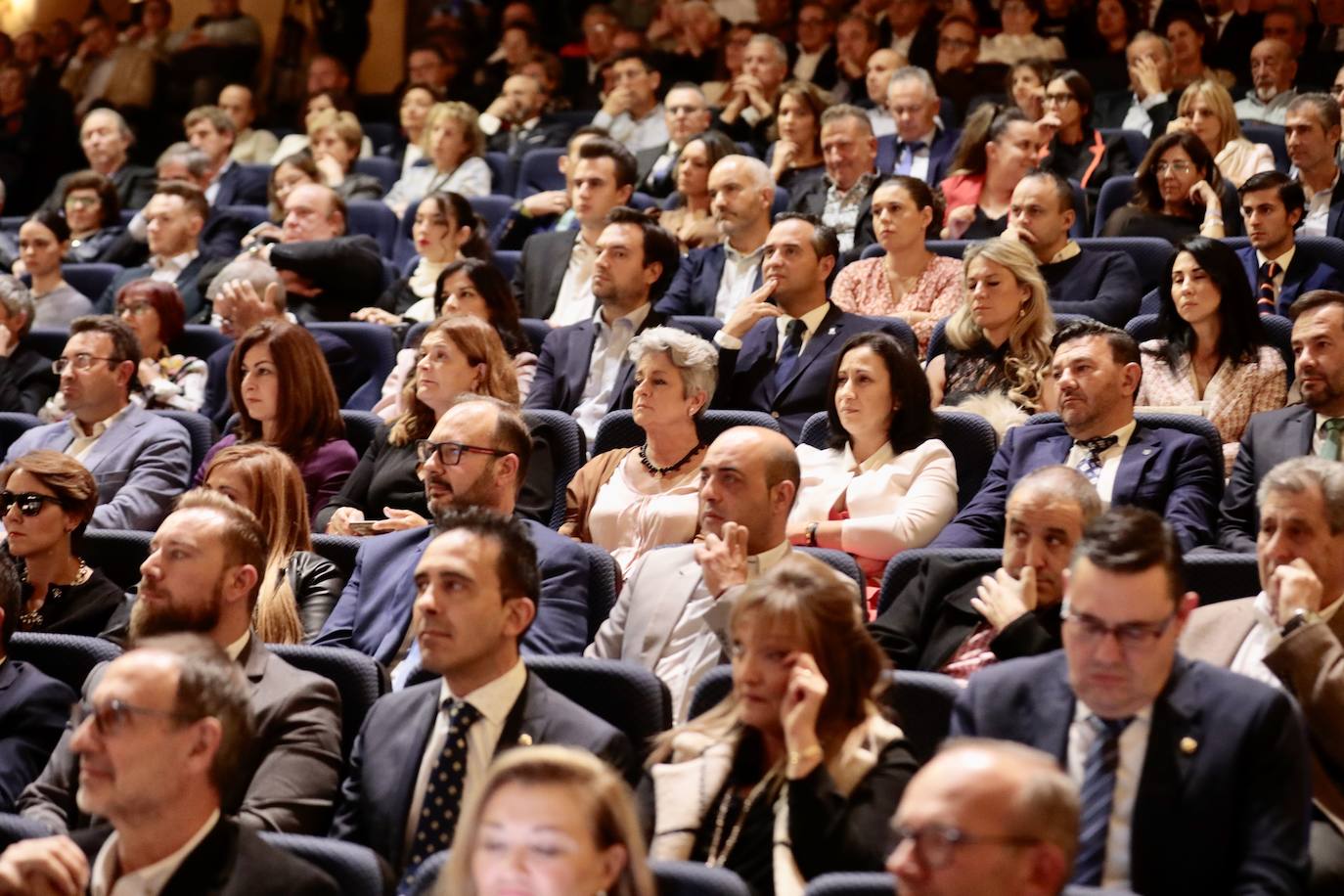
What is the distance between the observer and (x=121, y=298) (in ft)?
15.6

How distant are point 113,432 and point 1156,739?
272cm

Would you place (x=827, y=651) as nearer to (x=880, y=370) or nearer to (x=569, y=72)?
(x=880, y=370)

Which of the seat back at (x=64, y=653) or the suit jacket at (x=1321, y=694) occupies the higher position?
the suit jacket at (x=1321, y=694)

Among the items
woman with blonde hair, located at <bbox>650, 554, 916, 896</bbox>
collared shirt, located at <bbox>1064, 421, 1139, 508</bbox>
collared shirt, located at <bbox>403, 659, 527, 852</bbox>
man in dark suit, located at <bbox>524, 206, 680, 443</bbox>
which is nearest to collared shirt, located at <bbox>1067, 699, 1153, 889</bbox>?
woman with blonde hair, located at <bbox>650, 554, 916, 896</bbox>

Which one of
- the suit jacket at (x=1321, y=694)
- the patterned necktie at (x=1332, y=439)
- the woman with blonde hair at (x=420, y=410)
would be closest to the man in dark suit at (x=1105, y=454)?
the patterned necktie at (x=1332, y=439)

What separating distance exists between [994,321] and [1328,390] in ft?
2.51

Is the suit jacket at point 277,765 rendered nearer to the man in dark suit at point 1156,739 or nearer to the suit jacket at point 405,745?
the suit jacket at point 405,745

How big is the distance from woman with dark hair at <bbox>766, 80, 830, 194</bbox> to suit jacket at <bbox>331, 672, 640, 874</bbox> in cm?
350

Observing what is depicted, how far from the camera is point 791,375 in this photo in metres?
4.02

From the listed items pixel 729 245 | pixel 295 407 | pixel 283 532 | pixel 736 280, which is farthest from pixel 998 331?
pixel 283 532

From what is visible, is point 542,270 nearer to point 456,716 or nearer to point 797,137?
point 797,137

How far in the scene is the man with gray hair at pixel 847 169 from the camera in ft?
17.1

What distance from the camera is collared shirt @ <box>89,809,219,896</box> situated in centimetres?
195

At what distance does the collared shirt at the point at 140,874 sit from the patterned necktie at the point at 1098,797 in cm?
97
